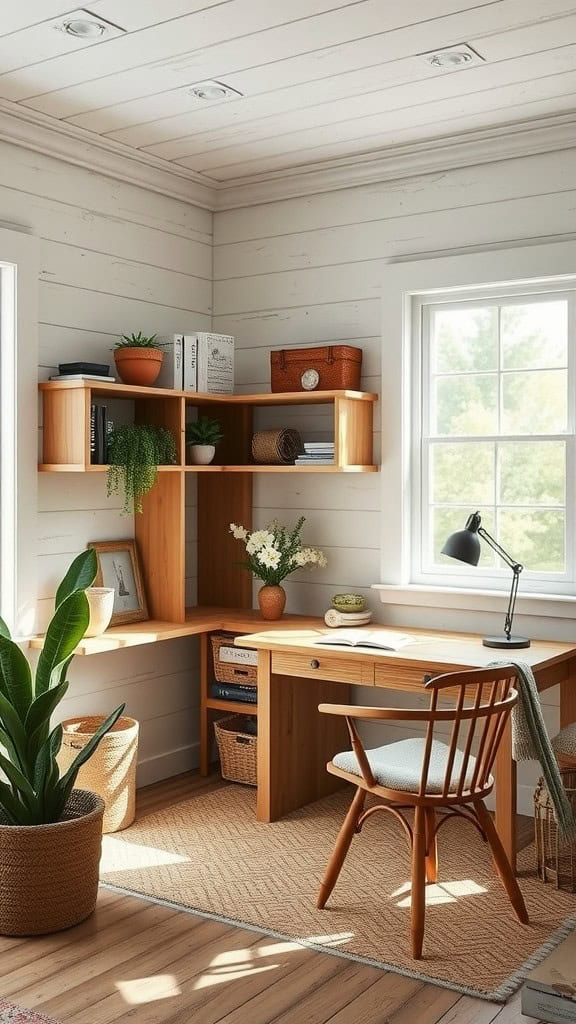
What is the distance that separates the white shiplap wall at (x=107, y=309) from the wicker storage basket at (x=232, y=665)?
0.98 feet

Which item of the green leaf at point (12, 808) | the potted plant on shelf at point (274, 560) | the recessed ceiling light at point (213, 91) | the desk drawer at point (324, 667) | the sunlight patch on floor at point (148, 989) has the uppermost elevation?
the recessed ceiling light at point (213, 91)

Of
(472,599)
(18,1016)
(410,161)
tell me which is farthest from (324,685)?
(410,161)

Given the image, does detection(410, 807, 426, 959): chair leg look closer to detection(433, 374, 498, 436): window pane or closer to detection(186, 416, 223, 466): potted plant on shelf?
detection(433, 374, 498, 436): window pane

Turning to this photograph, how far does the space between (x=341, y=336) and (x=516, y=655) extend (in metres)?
1.70

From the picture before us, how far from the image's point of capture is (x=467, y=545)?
3822 millimetres

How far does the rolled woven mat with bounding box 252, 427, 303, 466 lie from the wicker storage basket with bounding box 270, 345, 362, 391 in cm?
20

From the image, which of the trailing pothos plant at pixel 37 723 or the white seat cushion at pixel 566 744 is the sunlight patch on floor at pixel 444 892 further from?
the trailing pothos plant at pixel 37 723

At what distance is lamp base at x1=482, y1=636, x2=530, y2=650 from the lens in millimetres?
3838

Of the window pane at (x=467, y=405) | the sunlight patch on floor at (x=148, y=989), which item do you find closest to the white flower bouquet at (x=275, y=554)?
the window pane at (x=467, y=405)

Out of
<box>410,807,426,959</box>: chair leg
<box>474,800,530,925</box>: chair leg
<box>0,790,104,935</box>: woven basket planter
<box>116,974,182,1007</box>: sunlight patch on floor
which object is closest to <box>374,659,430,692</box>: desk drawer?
<box>474,800,530,925</box>: chair leg

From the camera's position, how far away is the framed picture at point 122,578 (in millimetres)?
4395

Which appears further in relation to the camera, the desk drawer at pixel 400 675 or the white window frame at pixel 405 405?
the white window frame at pixel 405 405

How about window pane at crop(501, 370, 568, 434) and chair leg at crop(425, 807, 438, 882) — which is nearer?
chair leg at crop(425, 807, 438, 882)

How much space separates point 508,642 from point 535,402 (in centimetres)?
102
